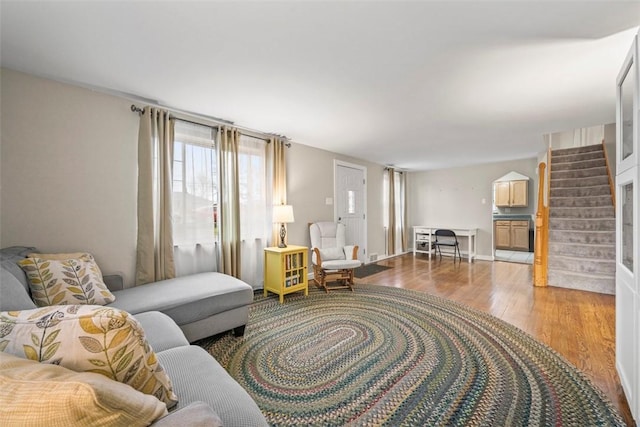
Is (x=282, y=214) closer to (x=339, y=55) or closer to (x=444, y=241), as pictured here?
(x=339, y=55)

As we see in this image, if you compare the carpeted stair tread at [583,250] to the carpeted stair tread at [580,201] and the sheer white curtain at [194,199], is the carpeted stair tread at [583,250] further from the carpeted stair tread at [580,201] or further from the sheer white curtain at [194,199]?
the sheer white curtain at [194,199]

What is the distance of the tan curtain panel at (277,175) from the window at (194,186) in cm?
84

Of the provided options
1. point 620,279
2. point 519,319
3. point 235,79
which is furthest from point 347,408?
point 235,79

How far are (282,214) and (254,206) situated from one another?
0.42 meters

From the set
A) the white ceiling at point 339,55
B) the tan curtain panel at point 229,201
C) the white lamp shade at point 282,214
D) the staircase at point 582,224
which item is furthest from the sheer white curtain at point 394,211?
the tan curtain panel at point 229,201

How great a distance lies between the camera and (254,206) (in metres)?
3.57

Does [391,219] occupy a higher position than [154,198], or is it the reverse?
[154,198]

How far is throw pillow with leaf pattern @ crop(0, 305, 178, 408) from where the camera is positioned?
669 mm

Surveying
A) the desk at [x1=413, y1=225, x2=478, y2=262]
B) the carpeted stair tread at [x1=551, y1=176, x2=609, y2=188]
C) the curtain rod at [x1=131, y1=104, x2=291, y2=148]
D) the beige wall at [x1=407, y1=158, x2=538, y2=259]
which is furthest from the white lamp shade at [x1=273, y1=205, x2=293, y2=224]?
the beige wall at [x1=407, y1=158, x2=538, y2=259]

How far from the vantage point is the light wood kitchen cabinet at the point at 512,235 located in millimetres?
6117

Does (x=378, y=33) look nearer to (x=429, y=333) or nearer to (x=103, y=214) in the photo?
(x=429, y=333)

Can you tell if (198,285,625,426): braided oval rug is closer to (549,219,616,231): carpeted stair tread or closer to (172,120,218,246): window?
(172,120,218,246): window

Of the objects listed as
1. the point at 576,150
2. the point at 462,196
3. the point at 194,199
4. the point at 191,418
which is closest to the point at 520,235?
the point at 462,196

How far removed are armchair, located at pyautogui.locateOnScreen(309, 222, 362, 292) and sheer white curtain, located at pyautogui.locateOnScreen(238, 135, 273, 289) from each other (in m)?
0.78
